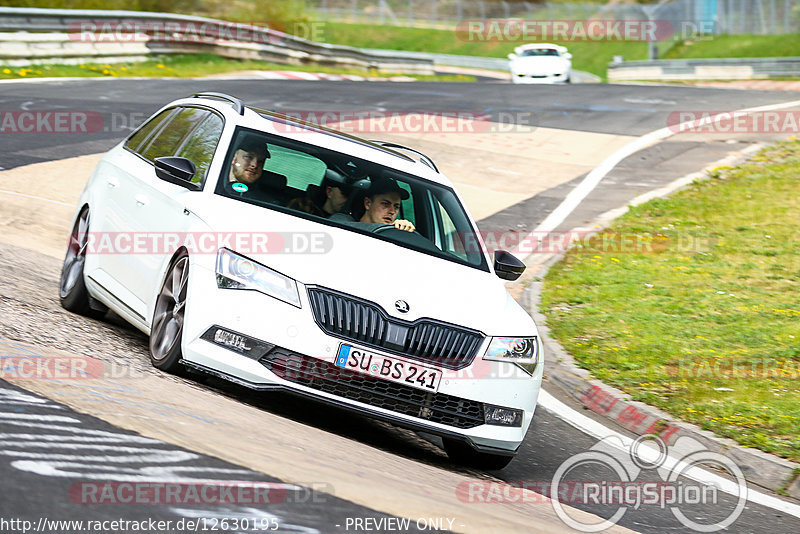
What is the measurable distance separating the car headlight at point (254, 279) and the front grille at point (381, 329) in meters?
0.12

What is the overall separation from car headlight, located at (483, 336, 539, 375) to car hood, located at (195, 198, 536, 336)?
2.2 inches

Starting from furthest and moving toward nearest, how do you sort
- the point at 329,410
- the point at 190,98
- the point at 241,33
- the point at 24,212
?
the point at 241,33 < the point at 24,212 < the point at 190,98 < the point at 329,410

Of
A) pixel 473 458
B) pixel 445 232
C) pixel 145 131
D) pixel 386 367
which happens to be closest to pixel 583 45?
pixel 145 131

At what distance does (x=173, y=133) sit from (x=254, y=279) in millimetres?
2274

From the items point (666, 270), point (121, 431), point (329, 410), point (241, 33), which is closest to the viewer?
point (121, 431)

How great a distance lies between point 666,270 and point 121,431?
9083mm

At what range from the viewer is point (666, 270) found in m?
12.8

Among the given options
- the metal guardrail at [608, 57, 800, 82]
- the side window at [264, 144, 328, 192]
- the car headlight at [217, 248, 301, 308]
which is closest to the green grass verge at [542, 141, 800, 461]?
the side window at [264, 144, 328, 192]

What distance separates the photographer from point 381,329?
602cm

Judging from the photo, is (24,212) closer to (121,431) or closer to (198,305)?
(198,305)

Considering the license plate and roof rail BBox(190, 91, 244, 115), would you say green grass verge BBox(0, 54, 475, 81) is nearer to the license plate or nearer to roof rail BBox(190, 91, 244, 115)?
roof rail BBox(190, 91, 244, 115)

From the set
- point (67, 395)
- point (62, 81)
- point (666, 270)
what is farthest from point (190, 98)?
point (62, 81)

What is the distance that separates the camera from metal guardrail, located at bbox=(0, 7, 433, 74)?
23906 mm

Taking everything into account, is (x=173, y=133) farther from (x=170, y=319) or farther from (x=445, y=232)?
(x=445, y=232)
